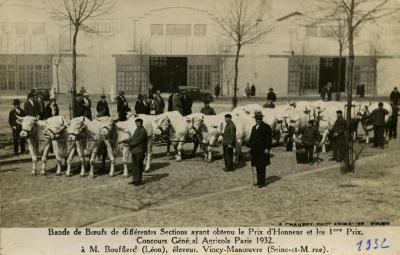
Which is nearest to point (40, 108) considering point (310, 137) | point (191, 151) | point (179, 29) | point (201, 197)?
point (191, 151)

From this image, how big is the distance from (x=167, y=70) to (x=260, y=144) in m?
31.6

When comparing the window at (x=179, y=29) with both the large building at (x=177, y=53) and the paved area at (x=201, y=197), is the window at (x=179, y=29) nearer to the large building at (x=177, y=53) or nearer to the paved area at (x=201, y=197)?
the large building at (x=177, y=53)

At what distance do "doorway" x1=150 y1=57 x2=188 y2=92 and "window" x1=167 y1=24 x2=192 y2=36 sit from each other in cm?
477

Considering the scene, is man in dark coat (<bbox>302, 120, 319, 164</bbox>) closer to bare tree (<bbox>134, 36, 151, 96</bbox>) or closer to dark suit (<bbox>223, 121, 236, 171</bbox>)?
dark suit (<bbox>223, 121, 236, 171</bbox>)

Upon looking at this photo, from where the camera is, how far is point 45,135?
1468 centimetres

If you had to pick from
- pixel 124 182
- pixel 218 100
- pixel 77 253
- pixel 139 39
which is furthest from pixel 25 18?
pixel 77 253

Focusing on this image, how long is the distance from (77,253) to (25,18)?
82.4 ft

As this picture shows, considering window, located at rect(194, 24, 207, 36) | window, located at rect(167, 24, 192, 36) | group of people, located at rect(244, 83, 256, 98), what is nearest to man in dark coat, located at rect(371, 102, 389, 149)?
window, located at rect(194, 24, 207, 36)

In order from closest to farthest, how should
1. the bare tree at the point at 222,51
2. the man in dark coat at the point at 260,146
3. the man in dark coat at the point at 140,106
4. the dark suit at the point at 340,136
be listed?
the man in dark coat at the point at 260,146 < the dark suit at the point at 340,136 < the man in dark coat at the point at 140,106 < the bare tree at the point at 222,51

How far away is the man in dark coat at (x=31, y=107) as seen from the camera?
18.5m

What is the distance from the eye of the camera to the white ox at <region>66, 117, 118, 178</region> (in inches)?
578

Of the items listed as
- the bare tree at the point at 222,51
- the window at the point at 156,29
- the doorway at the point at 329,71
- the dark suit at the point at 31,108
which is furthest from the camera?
the doorway at the point at 329,71

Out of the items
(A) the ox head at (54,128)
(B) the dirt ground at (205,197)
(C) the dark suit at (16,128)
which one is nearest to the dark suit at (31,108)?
(C) the dark suit at (16,128)

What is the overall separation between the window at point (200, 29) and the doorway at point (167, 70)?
542cm
